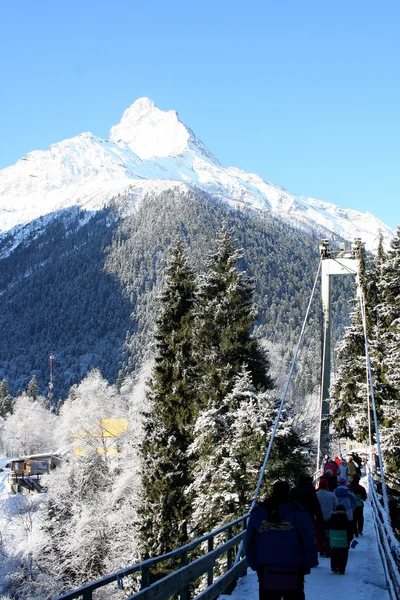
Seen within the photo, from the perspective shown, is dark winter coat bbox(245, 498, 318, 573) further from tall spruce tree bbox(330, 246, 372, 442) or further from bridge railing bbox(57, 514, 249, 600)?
tall spruce tree bbox(330, 246, 372, 442)

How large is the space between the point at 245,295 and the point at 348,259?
6.01 m

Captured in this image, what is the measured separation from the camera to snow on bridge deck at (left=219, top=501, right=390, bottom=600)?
10.1 metres

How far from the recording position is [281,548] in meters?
6.34

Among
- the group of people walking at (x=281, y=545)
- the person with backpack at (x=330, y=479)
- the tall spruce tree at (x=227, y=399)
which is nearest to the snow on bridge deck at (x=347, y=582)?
the person with backpack at (x=330, y=479)

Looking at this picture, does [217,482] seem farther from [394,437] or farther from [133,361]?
[133,361]

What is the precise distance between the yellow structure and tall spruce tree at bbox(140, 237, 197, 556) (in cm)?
2251

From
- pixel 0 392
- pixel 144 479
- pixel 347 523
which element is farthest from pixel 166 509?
pixel 0 392

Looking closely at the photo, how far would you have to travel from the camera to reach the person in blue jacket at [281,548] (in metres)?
6.34

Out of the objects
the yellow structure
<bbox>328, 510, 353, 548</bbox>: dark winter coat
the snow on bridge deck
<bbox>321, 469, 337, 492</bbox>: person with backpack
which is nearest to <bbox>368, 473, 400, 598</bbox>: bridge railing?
the snow on bridge deck

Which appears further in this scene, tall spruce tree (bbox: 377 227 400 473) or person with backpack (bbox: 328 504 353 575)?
tall spruce tree (bbox: 377 227 400 473)

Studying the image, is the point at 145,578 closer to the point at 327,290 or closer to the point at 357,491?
the point at 357,491

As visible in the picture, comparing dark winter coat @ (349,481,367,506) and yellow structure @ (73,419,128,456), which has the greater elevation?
dark winter coat @ (349,481,367,506)

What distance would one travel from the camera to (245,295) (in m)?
26.5

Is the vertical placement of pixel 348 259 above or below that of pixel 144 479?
above
